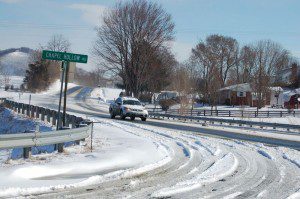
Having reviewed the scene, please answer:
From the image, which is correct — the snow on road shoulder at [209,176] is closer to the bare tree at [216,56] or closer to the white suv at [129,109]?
the white suv at [129,109]

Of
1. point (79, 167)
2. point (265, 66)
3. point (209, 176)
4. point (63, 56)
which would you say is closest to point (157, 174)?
point (209, 176)

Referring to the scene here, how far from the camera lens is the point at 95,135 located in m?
18.6

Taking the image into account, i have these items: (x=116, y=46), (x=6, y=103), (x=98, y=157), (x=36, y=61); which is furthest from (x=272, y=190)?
(x=36, y=61)

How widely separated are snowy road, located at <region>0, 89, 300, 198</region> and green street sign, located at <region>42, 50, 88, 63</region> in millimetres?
3186

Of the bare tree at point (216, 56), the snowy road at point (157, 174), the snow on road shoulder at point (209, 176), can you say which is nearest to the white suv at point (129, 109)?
the snowy road at point (157, 174)

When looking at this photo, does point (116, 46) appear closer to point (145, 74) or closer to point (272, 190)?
point (145, 74)

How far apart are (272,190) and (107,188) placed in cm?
305

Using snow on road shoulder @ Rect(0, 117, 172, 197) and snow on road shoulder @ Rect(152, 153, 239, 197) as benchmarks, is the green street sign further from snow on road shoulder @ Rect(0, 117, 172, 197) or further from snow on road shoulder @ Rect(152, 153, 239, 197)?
snow on road shoulder @ Rect(152, 153, 239, 197)

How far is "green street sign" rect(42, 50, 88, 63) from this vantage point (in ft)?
50.8

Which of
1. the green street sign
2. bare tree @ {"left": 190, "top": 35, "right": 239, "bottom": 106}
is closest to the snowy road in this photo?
the green street sign

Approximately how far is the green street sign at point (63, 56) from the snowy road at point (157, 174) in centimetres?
319

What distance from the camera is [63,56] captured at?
51.1 ft

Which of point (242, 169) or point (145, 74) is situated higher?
point (145, 74)

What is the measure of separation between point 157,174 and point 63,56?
22.5 feet
